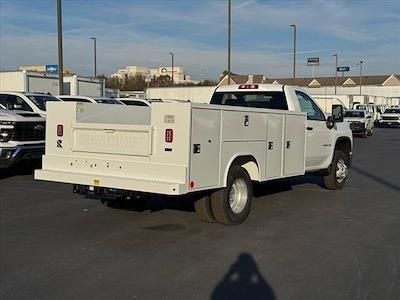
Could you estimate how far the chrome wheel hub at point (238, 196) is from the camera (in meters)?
7.71

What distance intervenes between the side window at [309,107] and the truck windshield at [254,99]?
0.44 m

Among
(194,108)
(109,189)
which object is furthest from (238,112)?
(109,189)

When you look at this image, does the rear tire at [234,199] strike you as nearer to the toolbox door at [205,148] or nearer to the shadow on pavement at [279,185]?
the toolbox door at [205,148]

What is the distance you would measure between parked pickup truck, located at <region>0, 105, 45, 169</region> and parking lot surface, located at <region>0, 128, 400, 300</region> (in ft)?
4.74

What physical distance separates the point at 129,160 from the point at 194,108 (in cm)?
118

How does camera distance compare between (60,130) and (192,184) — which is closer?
(192,184)

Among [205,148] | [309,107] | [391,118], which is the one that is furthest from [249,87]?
[391,118]

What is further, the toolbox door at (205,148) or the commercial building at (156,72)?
the commercial building at (156,72)

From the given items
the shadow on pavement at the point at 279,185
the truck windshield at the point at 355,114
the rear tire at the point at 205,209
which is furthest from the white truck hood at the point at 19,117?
the truck windshield at the point at 355,114

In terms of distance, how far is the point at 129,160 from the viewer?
693cm

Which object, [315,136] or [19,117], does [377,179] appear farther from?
[19,117]

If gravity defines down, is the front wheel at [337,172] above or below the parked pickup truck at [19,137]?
below

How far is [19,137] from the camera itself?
11766 millimetres

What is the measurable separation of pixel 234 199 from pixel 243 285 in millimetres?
Answer: 2693
